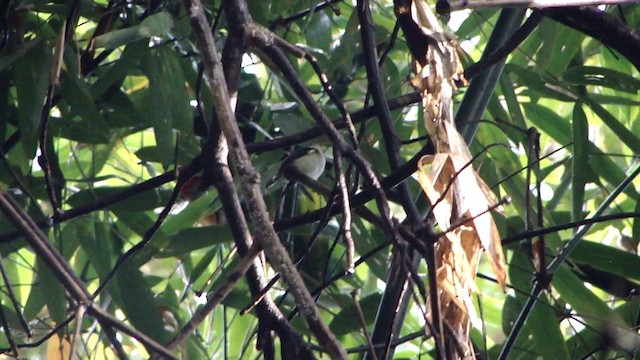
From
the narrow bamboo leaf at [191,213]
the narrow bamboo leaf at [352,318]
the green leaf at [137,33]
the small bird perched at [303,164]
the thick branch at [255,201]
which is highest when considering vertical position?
the green leaf at [137,33]

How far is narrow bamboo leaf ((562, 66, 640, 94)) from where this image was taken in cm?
87

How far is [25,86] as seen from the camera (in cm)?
80

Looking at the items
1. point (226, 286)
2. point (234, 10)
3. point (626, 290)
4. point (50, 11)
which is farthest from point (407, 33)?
point (626, 290)

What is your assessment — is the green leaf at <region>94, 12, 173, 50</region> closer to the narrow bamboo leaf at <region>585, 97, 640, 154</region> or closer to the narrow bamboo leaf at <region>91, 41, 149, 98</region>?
the narrow bamboo leaf at <region>91, 41, 149, 98</region>

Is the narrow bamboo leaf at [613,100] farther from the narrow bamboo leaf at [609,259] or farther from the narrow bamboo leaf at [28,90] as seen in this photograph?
the narrow bamboo leaf at [28,90]

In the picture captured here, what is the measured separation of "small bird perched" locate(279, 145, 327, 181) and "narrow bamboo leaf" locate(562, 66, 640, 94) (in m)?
0.30

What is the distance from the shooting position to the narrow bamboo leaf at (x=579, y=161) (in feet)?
2.71

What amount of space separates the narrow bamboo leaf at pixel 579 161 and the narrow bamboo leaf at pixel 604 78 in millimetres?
31

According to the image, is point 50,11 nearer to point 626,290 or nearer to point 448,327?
point 448,327

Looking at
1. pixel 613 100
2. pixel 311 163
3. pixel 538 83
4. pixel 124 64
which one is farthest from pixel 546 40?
pixel 124 64

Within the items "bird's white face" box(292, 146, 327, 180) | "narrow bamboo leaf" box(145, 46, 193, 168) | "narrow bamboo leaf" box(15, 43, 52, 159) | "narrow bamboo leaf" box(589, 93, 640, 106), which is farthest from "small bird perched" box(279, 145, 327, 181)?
"narrow bamboo leaf" box(589, 93, 640, 106)

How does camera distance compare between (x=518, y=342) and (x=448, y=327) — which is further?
(x=518, y=342)

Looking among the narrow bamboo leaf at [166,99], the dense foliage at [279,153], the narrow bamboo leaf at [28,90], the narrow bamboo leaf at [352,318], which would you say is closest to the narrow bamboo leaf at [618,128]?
the dense foliage at [279,153]

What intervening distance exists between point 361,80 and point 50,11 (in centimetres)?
42
